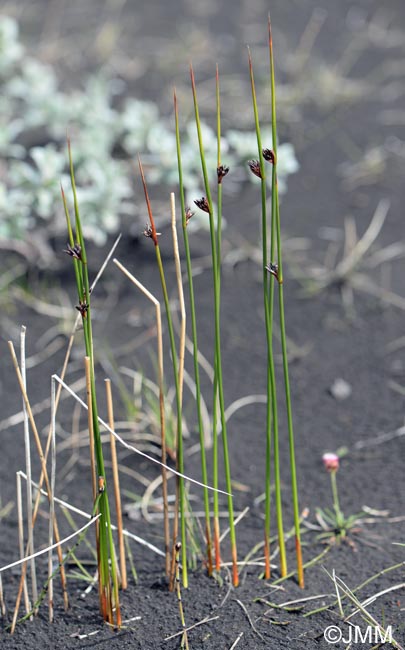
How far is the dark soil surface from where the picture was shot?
5.54 feet

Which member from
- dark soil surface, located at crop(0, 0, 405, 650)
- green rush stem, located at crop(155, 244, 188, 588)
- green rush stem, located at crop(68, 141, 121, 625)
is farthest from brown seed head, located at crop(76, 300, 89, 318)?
dark soil surface, located at crop(0, 0, 405, 650)

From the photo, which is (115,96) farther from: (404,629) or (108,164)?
(404,629)

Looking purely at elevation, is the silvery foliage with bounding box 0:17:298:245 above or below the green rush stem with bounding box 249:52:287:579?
above

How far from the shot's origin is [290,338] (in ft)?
8.63

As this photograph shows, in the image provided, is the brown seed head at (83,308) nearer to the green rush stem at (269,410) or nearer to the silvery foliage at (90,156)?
the green rush stem at (269,410)

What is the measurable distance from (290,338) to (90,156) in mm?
848

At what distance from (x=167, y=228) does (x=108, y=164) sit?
0.40 metres

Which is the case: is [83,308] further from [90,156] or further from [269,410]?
[90,156]

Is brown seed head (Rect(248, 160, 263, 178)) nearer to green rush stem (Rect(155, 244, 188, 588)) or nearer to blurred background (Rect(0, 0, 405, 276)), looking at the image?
green rush stem (Rect(155, 244, 188, 588))

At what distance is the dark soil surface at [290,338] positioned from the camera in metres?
1.69

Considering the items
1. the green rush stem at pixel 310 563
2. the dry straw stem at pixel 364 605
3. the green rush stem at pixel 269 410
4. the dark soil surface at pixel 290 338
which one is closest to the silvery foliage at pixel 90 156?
the dark soil surface at pixel 290 338

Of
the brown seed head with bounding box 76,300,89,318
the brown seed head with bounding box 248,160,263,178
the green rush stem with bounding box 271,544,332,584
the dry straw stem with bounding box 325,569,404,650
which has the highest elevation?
the brown seed head with bounding box 248,160,263,178

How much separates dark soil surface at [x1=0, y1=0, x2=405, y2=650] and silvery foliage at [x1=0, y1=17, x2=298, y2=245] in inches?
9.0

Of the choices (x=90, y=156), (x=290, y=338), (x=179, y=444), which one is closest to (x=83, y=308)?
(x=179, y=444)
